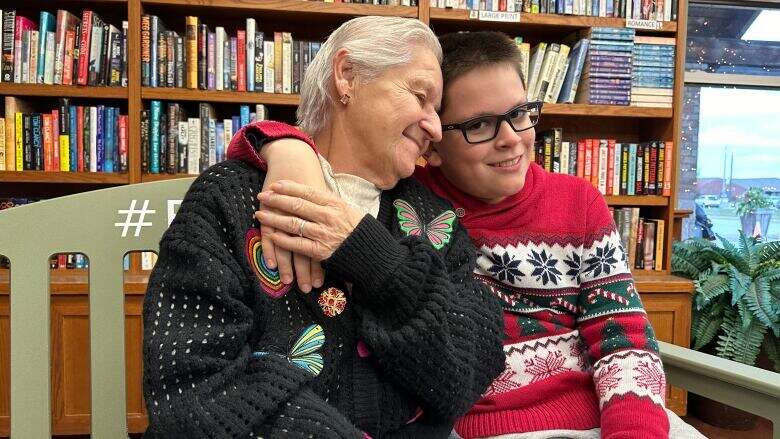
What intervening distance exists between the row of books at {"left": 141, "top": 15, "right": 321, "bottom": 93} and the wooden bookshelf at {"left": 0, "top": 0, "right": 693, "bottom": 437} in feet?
0.15

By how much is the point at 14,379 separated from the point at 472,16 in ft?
7.06

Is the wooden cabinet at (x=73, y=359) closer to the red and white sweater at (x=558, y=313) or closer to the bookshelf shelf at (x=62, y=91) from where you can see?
the bookshelf shelf at (x=62, y=91)

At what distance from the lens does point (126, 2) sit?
243cm

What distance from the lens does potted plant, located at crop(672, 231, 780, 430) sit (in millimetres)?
2631

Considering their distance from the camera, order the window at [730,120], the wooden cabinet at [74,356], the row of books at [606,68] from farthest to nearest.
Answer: the window at [730,120] → the row of books at [606,68] → the wooden cabinet at [74,356]

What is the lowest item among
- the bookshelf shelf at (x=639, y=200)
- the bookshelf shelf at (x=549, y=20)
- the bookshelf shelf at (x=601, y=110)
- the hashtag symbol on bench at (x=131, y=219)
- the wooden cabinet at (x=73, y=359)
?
the wooden cabinet at (x=73, y=359)

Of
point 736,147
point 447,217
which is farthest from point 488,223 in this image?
point 736,147

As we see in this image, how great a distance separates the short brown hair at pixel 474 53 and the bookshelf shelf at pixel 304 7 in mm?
1445

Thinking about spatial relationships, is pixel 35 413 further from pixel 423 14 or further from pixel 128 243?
pixel 423 14

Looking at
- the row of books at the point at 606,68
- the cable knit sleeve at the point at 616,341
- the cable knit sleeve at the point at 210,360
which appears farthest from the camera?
the row of books at the point at 606,68

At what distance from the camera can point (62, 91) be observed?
239 centimetres

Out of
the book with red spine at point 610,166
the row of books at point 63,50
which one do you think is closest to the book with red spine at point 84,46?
the row of books at point 63,50

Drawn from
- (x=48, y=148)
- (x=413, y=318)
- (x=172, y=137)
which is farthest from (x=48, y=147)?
(x=413, y=318)

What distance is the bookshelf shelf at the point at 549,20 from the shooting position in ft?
8.27
